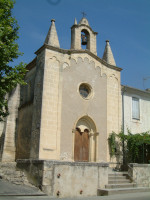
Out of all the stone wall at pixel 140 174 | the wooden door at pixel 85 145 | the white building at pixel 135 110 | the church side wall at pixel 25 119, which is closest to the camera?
the stone wall at pixel 140 174

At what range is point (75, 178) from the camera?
1108 cm

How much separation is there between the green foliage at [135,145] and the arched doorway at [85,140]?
→ 132 centimetres

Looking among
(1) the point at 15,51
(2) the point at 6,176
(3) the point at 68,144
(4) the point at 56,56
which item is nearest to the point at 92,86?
(4) the point at 56,56

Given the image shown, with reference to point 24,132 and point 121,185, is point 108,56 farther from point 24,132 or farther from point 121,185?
point 121,185

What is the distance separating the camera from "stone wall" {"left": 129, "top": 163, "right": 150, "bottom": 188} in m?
13.9

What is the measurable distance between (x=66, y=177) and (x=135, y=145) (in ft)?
25.7

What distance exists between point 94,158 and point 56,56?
717cm

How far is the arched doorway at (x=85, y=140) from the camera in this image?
16359mm

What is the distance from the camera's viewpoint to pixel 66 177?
1084 centimetres

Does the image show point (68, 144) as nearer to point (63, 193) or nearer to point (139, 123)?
point (63, 193)

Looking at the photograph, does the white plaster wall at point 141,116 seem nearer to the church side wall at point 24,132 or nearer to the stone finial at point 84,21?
the stone finial at point 84,21

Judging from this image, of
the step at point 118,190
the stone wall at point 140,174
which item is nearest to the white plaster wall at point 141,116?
the stone wall at point 140,174

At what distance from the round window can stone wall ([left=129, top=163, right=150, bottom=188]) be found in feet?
18.5

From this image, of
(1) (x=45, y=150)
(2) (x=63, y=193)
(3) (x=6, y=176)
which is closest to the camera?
(2) (x=63, y=193)
